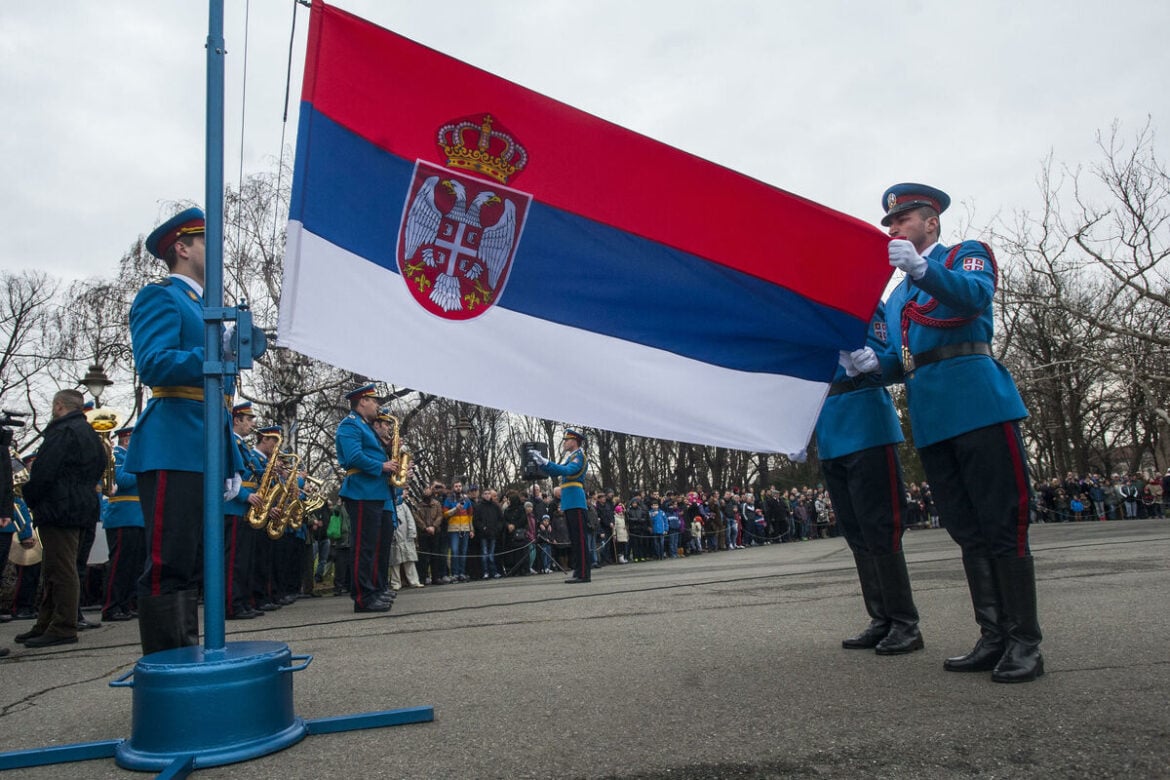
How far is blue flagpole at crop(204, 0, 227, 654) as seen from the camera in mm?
2846

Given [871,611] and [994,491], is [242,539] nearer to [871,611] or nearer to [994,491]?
[871,611]

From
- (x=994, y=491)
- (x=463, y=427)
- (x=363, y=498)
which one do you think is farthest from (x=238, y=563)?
(x=463, y=427)

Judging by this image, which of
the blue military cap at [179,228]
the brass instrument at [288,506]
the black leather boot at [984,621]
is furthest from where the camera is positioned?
the brass instrument at [288,506]

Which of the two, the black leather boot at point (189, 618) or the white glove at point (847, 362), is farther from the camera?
the white glove at point (847, 362)

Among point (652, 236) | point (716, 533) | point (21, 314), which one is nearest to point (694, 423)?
point (652, 236)

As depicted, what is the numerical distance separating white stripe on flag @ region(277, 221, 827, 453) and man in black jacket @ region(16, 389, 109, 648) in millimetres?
4539

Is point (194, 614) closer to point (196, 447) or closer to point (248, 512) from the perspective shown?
point (196, 447)

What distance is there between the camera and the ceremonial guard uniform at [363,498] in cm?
746

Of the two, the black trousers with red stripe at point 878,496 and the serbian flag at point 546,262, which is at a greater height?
the serbian flag at point 546,262

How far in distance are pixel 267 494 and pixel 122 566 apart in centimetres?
164

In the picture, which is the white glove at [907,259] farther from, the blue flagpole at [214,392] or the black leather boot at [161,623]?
the black leather boot at [161,623]

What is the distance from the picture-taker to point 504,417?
39.2 meters

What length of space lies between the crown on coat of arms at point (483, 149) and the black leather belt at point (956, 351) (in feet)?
6.50

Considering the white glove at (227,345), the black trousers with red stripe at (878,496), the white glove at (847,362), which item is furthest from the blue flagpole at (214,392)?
the black trousers with red stripe at (878,496)
